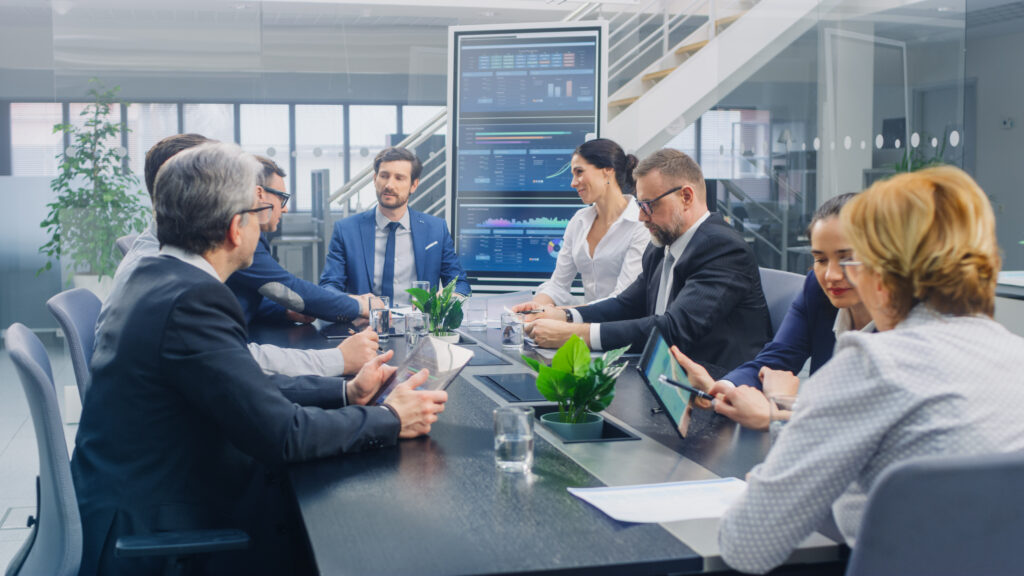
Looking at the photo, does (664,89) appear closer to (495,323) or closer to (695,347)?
(495,323)

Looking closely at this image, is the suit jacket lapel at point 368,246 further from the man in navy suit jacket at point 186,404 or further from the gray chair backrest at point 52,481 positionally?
the gray chair backrest at point 52,481

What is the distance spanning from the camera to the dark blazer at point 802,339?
8.05 feet

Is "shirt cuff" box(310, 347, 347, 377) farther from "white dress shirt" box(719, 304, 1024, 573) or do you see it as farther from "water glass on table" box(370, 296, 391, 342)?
"white dress shirt" box(719, 304, 1024, 573)

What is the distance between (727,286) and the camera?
292 centimetres

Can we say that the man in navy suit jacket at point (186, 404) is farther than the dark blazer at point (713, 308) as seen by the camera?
No

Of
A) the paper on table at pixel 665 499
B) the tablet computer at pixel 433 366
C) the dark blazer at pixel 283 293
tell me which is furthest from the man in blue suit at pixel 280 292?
the paper on table at pixel 665 499

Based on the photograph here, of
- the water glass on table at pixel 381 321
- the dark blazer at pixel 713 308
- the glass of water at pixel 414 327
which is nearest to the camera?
the dark blazer at pixel 713 308

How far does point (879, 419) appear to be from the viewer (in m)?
1.10

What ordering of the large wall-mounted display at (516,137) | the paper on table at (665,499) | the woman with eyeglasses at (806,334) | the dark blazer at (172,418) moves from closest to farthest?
the paper on table at (665,499)
the dark blazer at (172,418)
the woman with eyeglasses at (806,334)
the large wall-mounted display at (516,137)

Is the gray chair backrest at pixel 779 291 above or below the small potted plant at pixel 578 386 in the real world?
above

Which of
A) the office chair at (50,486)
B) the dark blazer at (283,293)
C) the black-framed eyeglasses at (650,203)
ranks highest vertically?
the black-framed eyeglasses at (650,203)

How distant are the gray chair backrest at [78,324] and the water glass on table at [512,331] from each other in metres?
1.33

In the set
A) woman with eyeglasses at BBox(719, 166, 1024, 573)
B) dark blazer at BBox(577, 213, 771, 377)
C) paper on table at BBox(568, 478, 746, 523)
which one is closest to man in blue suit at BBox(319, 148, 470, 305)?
dark blazer at BBox(577, 213, 771, 377)

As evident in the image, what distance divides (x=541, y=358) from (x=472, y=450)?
43.1 inches
